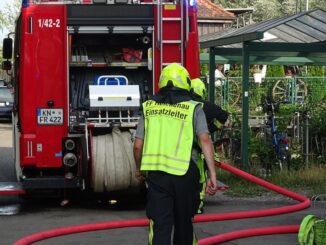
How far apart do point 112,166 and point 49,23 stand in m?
2.07

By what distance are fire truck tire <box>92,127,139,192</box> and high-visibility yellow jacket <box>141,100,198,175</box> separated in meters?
3.49

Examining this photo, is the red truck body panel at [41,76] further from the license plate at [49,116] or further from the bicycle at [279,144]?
the bicycle at [279,144]

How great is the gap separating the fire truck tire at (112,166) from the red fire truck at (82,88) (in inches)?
0.5

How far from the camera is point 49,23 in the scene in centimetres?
984

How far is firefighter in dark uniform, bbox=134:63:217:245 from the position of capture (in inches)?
235

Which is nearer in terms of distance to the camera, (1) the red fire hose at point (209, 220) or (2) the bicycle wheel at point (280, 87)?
(1) the red fire hose at point (209, 220)

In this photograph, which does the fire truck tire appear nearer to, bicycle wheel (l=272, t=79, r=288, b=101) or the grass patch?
the grass patch

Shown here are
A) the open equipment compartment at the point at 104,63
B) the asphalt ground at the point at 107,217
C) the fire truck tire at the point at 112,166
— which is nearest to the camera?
the asphalt ground at the point at 107,217

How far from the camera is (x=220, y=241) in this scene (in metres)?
7.91

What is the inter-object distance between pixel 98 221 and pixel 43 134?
1.39 metres

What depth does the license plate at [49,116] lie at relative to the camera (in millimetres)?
9859

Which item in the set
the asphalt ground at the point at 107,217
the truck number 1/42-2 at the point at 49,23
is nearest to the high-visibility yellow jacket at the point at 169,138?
the asphalt ground at the point at 107,217

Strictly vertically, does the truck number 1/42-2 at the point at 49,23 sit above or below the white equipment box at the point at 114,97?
above

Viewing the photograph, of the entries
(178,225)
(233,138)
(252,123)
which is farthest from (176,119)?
(252,123)
